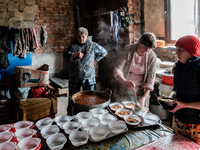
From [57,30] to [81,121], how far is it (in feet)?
16.1

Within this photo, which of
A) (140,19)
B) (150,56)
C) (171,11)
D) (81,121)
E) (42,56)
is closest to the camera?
(81,121)

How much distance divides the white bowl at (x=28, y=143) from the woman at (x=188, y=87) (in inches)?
53.7

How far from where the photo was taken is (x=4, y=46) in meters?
4.61

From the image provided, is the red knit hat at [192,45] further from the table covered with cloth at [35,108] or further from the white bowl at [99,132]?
the table covered with cloth at [35,108]

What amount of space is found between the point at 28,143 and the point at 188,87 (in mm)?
1632

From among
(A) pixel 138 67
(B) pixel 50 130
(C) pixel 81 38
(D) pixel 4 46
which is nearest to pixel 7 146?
(B) pixel 50 130

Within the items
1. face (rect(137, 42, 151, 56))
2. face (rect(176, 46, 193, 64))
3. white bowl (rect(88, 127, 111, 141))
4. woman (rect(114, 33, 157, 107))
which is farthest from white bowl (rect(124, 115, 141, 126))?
face (rect(137, 42, 151, 56))

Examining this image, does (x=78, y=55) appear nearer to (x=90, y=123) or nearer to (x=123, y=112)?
(x=123, y=112)

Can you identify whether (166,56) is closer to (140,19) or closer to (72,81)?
(140,19)

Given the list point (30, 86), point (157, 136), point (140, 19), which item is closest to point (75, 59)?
point (30, 86)

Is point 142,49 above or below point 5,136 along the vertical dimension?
above

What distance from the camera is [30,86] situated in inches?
140

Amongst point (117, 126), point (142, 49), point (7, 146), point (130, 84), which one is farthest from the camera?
point (142, 49)

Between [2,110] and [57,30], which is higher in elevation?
[57,30]
